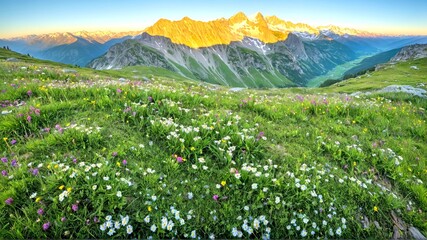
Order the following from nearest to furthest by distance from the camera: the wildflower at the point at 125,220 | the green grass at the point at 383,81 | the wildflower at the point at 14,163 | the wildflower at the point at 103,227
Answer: the wildflower at the point at 103,227 → the wildflower at the point at 125,220 → the wildflower at the point at 14,163 → the green grass at the point at 383,81

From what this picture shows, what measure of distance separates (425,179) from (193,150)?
633 cm

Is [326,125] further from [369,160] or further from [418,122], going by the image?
[418,122]

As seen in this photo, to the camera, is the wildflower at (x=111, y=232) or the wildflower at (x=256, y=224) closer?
the wildflower at (x=111, y=232)

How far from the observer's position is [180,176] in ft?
17.8

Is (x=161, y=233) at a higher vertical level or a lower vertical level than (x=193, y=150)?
lower

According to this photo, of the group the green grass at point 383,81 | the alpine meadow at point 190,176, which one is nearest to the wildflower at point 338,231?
the alpine meadow at point 190,176

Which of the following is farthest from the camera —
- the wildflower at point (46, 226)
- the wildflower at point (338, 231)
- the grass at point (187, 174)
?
the wildflower at point (338, 231)

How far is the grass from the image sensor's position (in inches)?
166

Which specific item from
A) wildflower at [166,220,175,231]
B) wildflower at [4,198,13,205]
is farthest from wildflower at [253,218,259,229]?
wildflower at [4,198,13,205]

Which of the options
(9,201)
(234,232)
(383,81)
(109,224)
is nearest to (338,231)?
(234,232)

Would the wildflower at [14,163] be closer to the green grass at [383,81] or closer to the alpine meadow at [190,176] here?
the alpine meadow at [190,176]

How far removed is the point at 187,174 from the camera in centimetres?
559

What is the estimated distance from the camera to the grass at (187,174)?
13.9 feet

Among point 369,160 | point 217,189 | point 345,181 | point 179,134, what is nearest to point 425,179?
point 369,160
